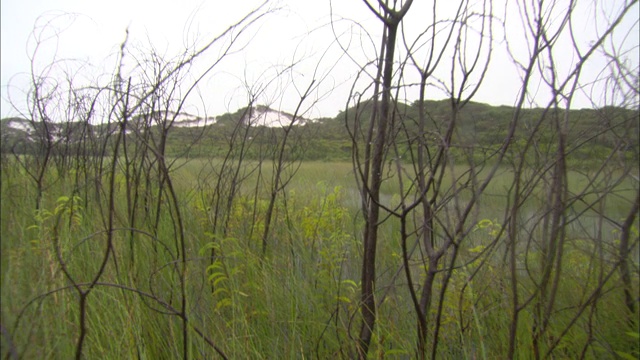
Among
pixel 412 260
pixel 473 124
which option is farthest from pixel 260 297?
pixel 473 124

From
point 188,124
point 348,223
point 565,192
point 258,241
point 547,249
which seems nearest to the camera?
point 565,192

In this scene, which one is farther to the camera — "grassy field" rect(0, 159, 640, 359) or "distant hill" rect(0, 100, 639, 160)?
"distant hill" rect(0, 100, 639, 160)

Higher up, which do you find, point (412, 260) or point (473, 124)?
point (473, 124)

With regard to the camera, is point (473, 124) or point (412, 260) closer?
point (473, 124)

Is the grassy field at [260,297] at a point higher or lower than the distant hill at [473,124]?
lower

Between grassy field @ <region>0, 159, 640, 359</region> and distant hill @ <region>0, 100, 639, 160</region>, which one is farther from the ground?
distant hill @ <region>0, 100, 639, 160</region>

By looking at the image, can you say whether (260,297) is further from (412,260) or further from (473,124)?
(473,124)

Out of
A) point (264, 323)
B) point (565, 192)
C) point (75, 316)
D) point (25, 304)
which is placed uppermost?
point (565, 192)

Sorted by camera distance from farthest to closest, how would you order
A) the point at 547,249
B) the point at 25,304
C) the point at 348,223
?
the point at 348,223, the point at 547,249, the point at 25,304

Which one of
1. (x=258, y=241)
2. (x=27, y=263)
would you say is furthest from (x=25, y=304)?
(x=258, y=241)

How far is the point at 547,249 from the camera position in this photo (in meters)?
1.61

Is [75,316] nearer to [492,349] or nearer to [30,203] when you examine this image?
[30,203]

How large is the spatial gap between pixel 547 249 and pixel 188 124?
2706mm

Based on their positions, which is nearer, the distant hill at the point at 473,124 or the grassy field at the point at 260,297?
the grassy field at the point at 260,297
